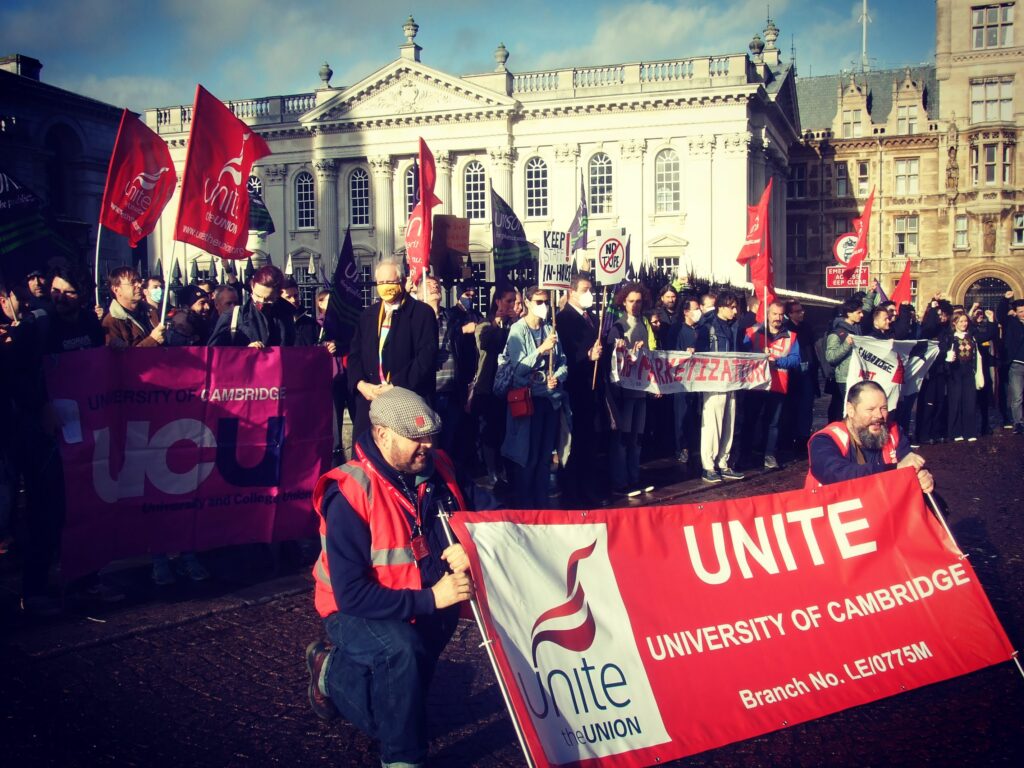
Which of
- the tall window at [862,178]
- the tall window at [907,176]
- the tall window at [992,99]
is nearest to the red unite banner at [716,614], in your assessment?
the tall window at [992,99]

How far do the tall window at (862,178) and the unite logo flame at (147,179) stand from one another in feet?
181

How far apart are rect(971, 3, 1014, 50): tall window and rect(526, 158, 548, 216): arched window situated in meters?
24.8

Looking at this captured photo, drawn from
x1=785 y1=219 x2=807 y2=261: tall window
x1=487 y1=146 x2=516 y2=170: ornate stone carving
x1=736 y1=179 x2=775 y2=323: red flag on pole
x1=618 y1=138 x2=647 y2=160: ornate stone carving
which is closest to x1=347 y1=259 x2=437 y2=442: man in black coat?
x1=736 y1=179 x2=775 y2=323: red flag on pole

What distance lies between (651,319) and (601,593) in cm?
739

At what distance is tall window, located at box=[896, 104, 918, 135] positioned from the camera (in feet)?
184

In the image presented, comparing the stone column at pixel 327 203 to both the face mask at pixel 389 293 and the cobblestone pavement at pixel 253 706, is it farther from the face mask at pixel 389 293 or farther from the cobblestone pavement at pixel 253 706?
the cobblestone pavement at pixel 253 706

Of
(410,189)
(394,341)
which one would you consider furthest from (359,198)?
(394,341)

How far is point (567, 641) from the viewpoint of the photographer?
3.71 m

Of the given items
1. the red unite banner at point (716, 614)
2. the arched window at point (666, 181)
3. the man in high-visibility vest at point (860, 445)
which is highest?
the arched window at point (666, 181)

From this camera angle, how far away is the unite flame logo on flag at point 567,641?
11.6 feet

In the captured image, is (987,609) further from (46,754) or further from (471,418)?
(471,418)

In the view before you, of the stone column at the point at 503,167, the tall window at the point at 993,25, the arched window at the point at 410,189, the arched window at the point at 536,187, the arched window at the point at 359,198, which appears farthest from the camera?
the arched window at the point at 359,198

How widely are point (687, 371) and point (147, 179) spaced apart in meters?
5.60

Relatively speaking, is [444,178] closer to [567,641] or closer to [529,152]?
[529,152]
